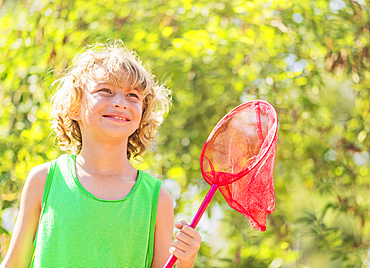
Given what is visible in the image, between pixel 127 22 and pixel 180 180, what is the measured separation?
82 cm

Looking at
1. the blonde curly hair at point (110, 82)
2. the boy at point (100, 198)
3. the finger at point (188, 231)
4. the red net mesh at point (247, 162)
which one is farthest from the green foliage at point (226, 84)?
the finger at point (188, 231)

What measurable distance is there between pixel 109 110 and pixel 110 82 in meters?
0.08

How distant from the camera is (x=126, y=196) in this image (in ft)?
5.05

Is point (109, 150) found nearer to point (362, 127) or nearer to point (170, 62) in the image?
point (170, 62)

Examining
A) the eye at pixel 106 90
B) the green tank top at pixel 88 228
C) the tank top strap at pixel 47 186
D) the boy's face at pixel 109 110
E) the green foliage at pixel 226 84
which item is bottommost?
the green foliage at pixel 226 84

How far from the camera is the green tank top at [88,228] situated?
4.76ft

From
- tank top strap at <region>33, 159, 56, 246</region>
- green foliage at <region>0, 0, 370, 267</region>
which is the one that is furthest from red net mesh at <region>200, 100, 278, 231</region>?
green foliage at <region>0, 0, 370, 267</region>

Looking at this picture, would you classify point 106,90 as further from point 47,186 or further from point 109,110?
point 47,186

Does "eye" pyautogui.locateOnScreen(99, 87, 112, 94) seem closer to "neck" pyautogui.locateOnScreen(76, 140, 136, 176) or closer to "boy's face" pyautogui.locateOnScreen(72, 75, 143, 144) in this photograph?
"boy's face" pyautogui.locateOnScreen(72, 75, 143, 144)

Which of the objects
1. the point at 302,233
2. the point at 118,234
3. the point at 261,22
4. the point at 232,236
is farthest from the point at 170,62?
the point at 118,234

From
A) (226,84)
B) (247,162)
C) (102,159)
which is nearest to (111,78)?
(102,159)

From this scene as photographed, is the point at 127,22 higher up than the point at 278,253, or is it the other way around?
the point at 127,22

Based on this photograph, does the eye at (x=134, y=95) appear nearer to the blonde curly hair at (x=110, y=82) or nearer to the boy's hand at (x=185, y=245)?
the blonde curly hair at (x=110, y=82)

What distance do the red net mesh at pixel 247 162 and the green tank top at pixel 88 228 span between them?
0.70 ft
